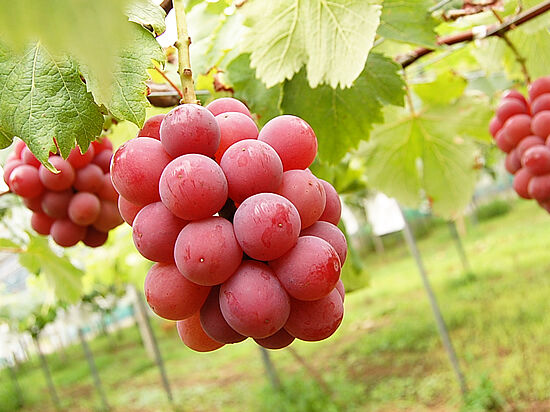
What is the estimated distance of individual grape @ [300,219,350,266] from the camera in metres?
0.42

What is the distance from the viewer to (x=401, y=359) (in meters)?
4.52


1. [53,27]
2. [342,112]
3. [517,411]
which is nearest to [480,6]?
[342,112]

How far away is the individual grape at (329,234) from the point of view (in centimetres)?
42

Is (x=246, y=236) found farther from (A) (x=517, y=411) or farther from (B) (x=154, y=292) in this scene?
(A) (x=517, y=411)

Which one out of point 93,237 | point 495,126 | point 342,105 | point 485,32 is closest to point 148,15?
point 342,105

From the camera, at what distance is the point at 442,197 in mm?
1247

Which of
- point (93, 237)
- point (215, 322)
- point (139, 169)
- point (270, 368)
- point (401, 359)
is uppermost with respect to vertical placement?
point (139, 169)

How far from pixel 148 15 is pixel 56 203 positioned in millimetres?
437

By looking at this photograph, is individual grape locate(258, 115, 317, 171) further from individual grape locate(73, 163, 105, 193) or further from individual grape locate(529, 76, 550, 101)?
individual grape locate(529, 76, 550, 101)

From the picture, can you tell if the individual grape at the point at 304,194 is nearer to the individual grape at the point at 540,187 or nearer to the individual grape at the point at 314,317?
the individual grape at the point at 314,317

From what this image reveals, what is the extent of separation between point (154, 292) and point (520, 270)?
5.76 m

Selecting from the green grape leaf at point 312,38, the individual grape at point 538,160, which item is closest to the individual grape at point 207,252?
the green grape leaf at point 312,38

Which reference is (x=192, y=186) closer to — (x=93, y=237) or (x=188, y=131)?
(x=188, y=131)

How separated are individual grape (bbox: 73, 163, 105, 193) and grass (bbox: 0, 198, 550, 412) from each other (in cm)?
308
